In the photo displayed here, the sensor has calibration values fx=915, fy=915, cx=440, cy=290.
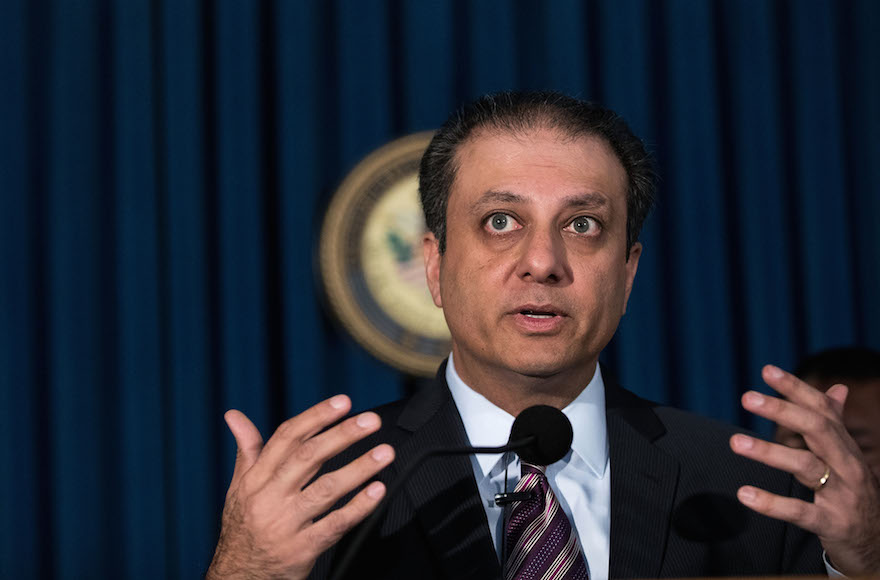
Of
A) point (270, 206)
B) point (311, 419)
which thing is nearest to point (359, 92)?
point (270, 206)

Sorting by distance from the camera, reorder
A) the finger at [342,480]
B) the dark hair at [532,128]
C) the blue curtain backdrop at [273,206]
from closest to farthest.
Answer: the finger at [342,480] < the dark hair at [532,128] < the blue curtain backdrop at [273,206]

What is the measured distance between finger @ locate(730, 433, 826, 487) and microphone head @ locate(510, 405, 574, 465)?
19 cm

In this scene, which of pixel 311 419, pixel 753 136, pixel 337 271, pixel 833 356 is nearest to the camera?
pixel 311 419

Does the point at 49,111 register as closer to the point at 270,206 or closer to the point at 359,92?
the point at 270,206

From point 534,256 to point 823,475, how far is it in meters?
0.49

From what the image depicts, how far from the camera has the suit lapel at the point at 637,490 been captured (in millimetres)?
1298

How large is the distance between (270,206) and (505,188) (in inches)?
48.3

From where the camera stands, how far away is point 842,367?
2.27 meters

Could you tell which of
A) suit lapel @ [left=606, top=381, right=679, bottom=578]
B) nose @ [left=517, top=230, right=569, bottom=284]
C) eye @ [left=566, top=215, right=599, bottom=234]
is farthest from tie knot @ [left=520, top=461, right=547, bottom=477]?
eye @ [left=566, top=215, right=599, bottom=234]

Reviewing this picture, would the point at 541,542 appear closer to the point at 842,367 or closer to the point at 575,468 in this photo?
the point at 575,468

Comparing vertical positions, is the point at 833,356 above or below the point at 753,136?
below

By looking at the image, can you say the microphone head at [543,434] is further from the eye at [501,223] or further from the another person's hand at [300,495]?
the eye at [501,223]

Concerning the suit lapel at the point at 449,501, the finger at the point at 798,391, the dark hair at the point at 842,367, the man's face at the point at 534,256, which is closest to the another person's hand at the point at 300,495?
the suit lapel at the point at 449,501

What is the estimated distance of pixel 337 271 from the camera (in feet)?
8.20
